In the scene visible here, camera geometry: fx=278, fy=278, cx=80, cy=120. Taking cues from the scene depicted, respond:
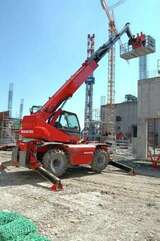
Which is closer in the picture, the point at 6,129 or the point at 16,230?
the point at 16,230

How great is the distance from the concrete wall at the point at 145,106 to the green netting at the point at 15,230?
50.1 feet

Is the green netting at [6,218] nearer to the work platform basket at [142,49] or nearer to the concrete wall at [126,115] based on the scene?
the work platform basket at [142,49]

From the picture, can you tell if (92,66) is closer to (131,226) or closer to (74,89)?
(74,89)

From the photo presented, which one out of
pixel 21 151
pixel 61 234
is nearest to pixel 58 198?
pixel 61 234

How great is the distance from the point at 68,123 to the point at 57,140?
1.07m

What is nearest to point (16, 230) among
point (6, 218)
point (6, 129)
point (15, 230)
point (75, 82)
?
point (15, 230)

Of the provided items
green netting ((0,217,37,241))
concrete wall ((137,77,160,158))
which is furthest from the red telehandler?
concrete wall ((137,77,160,158))

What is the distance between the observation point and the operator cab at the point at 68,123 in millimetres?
12227

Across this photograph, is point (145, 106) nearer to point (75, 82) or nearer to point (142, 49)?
point (142, 49)

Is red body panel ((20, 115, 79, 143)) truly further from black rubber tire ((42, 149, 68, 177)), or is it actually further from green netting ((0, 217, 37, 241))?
green netting ((0, 217, 37, 241))

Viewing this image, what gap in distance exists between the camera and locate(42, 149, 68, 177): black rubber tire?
431 inches

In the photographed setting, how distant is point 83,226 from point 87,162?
6542 mm

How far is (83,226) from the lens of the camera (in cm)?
549

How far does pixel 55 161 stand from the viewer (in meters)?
11.2
